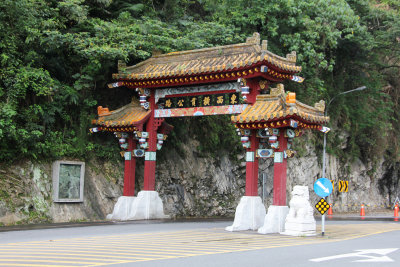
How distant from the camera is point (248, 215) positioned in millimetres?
17625

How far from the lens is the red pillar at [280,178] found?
1727 cm

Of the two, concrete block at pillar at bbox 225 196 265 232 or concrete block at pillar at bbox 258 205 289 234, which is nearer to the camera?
concrete block at pillar at bbox 258 205 289 234

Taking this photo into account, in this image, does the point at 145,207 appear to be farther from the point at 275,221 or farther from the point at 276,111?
the point at 276,111

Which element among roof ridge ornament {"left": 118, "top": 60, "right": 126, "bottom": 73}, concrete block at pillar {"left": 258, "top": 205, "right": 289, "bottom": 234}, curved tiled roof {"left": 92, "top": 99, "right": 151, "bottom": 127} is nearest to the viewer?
concrete block at pillar {"left": 258, "top": 205, "right": 289, "bottom": 234}

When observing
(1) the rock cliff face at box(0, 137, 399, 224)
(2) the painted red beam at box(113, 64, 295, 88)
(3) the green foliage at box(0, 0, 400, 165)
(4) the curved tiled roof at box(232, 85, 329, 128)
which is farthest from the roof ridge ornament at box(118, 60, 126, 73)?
(4) the curved tiled roof at box(232, 85, 329, 128)

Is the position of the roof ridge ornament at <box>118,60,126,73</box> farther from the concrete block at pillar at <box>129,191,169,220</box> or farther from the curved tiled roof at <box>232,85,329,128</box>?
the curved tiled roof at <box>232,85,329,128</box>

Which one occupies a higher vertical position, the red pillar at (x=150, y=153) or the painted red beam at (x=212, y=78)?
the painted red beam at (x=212, y=78)

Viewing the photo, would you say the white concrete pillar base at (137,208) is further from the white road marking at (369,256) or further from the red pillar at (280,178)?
the white road marking at (369,256)

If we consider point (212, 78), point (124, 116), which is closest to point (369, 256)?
point (212, 78)

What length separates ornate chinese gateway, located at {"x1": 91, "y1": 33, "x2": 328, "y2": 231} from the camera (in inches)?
684

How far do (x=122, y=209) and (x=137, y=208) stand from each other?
71 centimetres

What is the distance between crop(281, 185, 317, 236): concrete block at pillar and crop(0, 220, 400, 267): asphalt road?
1.56ft

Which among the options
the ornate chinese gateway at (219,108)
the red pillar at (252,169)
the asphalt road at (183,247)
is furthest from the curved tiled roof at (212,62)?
the asphalt road at (183,247)

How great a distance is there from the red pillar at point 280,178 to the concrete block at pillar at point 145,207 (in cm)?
588
